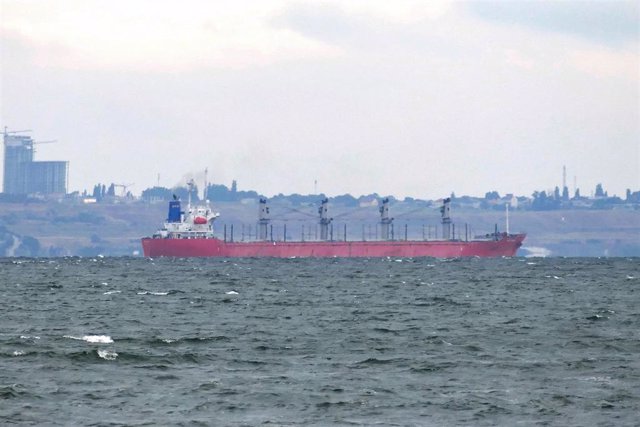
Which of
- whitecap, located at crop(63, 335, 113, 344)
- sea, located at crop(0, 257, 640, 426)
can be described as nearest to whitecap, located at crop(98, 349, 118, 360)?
sea, located at crop(0, 257, 640, 426)

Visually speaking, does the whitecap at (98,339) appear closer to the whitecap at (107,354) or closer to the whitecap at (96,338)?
the whitecap at (96,338)

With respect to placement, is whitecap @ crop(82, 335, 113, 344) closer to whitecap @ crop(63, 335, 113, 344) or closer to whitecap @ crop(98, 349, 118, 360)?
whitecap @ crop(63, 335, 113, 344)

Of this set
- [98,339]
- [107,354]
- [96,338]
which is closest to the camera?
[107,354]

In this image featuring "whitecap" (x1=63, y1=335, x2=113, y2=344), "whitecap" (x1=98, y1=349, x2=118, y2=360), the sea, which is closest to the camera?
the sea

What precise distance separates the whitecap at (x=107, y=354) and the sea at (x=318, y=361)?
0.50ft

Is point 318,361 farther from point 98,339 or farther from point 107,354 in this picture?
point 98,339

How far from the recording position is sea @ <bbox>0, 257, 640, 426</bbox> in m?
32.4

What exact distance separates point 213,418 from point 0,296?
50432 millimetres

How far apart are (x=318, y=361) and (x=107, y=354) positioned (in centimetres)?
687

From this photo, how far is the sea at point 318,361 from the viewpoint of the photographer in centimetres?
3238

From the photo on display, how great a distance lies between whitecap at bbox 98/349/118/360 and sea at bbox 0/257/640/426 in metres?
0.15

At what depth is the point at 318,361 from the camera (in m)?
41.9

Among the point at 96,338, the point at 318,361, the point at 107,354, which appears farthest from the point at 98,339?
the point at 318,361

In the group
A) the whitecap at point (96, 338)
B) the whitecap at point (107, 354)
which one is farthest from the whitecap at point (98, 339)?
the whitecap at point (107, 354)
